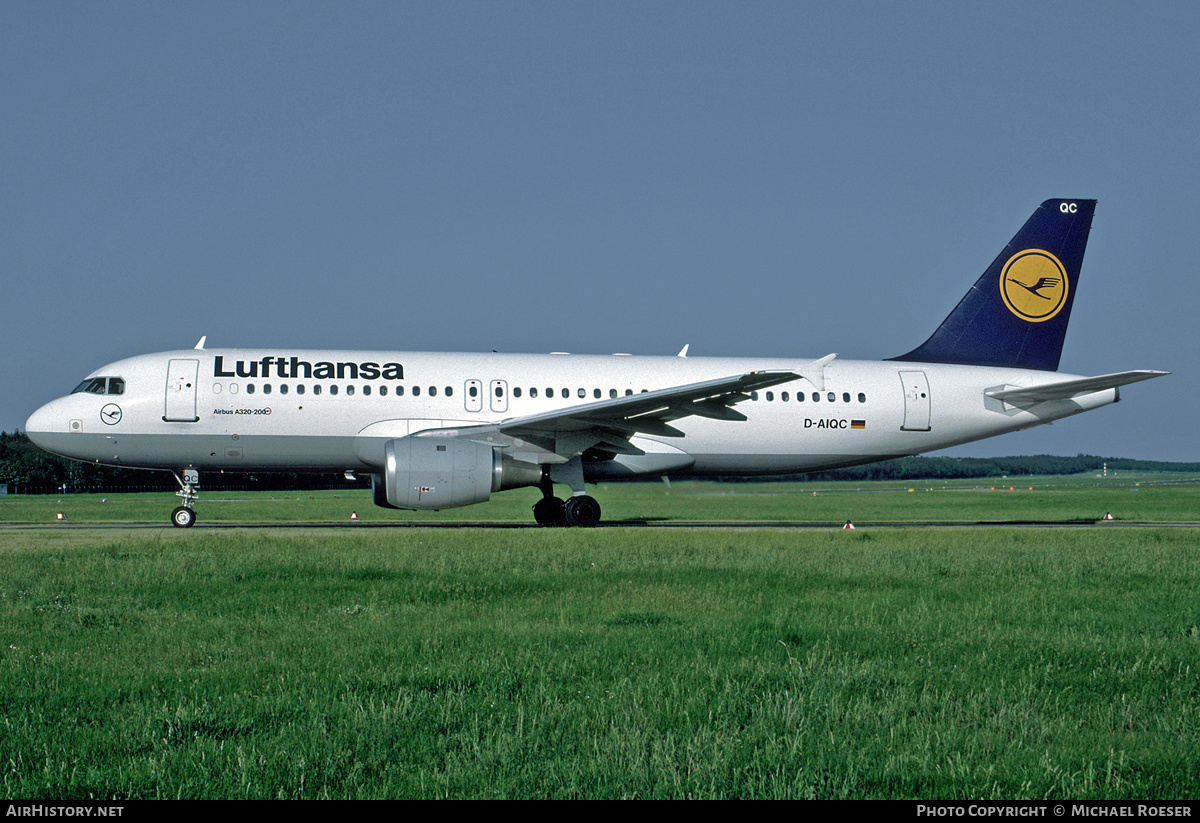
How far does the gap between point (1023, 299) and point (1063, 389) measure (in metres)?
2.75

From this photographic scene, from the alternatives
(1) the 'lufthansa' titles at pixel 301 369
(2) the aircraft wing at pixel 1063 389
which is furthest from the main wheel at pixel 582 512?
(2) the aircraft wing at pixel 1063 389

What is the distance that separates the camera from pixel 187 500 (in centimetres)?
1847

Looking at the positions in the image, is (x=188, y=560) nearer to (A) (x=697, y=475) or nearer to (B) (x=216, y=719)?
(B) (x=216, y=719)

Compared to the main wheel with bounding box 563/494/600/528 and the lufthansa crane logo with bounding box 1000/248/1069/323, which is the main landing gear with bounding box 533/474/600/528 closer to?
the main wheel with bounding box 563/494/600/528

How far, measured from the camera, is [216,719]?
4.60 metres

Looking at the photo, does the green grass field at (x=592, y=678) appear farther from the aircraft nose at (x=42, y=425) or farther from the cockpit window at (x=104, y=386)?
the aircraft nose at (x=42, y=425)

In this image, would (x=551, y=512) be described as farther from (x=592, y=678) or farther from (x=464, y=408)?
(x=592, y=678)

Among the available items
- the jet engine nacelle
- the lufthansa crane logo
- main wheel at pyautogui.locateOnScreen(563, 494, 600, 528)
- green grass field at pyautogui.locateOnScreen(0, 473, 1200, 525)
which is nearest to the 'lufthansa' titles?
the jet engine nacelle

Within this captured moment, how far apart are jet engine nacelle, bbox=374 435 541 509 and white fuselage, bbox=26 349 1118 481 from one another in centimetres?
173

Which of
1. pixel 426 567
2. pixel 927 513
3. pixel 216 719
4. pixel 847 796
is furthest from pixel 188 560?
pixel 927 513

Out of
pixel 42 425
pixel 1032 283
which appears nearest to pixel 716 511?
pixel 1032 283

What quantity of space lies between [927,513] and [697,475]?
10.9 m

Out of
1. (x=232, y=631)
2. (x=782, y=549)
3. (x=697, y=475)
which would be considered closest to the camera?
(x=232, y=631)

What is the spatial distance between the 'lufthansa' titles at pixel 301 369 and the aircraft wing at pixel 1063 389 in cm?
1341
